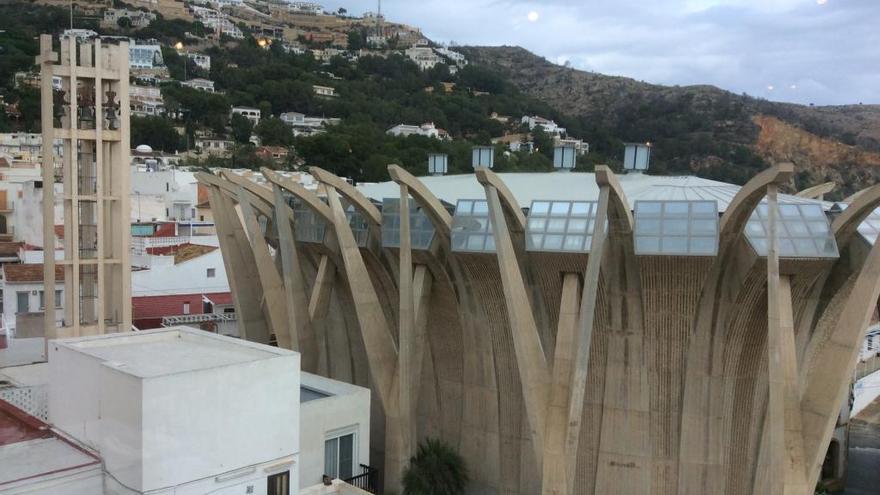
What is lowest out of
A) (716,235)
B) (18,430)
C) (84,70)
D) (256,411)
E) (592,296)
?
(18,430)

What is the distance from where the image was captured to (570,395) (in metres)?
18.6

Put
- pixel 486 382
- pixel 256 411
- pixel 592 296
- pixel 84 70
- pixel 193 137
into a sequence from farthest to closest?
pixel 193 137
pixel 486 382
pixel 84 70
pixel 592 296
pixel 256 411

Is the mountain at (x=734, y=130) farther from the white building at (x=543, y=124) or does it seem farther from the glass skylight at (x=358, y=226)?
the glass skylight at (x=358, y=226)

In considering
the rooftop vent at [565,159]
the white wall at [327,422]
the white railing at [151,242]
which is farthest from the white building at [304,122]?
the white wall at [327,422]

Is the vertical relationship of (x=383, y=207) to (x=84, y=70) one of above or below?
below

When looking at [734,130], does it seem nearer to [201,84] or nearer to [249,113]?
[249,113]

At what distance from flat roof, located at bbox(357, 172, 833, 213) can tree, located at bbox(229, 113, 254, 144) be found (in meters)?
80.0

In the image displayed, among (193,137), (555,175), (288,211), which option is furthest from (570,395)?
(193,137)

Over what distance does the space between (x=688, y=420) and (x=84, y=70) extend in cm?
1807

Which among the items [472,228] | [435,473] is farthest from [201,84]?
[435,473]

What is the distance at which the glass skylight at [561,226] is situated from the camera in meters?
20.0

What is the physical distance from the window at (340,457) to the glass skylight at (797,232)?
1062cm

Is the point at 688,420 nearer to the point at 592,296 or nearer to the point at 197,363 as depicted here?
the point at 592,296

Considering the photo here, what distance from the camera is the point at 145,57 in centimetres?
14512
